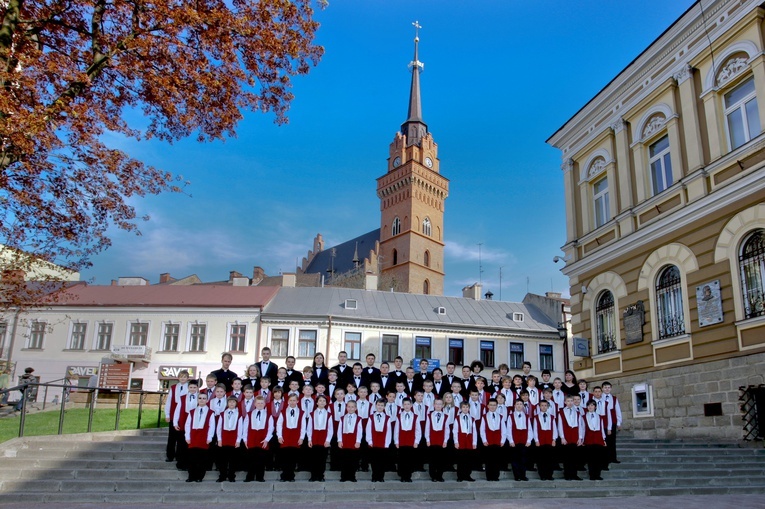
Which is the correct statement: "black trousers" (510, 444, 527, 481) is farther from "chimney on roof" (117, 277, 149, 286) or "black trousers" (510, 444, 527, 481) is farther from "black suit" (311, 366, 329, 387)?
"chimney on roof" (117, 277, 149, 286)

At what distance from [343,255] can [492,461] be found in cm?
7059

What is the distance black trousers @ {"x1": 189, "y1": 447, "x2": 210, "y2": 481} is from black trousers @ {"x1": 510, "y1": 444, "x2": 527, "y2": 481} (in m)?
5.18

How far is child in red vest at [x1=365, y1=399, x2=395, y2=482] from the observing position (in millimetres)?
9984

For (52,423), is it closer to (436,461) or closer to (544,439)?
(436,461)

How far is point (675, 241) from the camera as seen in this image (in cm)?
1480

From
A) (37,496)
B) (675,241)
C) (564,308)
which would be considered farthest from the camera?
(564,308)

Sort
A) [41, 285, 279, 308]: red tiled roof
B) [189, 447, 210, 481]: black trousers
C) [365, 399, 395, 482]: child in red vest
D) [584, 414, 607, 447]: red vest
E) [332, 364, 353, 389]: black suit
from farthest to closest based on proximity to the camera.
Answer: [41, 285, 279, 308]: red tiled roof
[332, 364, 353, 389]: black suit
[584, 414, 607, 447]: red vest
[365, 399, 395, 482]: child in red vest
[189, 447, 210, 481]: black trousers

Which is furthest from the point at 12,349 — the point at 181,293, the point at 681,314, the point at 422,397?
the point at 681,314

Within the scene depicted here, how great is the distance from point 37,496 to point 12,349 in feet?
94.0

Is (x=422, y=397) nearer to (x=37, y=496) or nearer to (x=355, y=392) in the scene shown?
(x=355, y=392)

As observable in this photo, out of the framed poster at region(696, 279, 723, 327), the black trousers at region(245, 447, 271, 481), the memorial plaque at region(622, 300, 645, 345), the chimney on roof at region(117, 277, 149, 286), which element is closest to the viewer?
the black trousers at region(245, 447, 271, 481)

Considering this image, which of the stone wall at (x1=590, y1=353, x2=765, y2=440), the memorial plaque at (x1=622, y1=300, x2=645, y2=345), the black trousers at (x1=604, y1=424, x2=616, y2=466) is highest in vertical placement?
the memorial plaque at (x1=622, y1=300, x2=645, y2=345)

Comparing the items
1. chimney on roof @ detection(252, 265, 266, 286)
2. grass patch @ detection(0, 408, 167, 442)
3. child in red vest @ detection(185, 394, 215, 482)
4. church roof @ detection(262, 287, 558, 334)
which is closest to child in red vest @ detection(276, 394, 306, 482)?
child in red vest @ detection(185, 394, 215, 482)

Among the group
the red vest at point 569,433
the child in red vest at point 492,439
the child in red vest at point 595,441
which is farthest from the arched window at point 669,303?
the child in red vest at point 492,439
